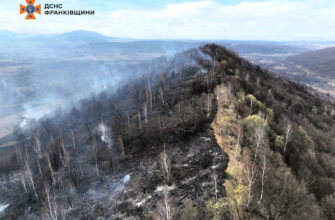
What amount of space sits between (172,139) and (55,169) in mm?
28477

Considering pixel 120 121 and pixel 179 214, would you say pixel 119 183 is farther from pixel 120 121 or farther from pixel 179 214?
pixel 120 121

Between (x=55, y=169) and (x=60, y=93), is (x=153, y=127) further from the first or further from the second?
(x=60, y=93)

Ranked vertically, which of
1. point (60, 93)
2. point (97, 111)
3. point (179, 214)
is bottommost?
point (60, 93)

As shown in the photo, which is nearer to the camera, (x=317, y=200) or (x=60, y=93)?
(x=317, y=200)

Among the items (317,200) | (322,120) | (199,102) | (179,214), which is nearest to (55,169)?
(179,214)

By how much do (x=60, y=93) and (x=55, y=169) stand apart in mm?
156947

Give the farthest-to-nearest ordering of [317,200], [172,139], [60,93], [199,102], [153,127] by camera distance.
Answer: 1. [60,93]
2. [199,102]
3. [153,127]
4. [172,139]
5. [317,200]

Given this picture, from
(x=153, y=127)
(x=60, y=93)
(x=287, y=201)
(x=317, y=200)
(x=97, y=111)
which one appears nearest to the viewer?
(x=287, y=201)

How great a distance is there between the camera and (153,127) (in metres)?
50.4

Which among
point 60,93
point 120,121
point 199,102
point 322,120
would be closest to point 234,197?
point 199,102

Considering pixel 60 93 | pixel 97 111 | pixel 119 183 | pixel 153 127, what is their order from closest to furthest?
pixel 119 183, pixel 153 127, pixel 97 111, pixel 60 93

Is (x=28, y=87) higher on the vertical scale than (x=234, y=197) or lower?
lower

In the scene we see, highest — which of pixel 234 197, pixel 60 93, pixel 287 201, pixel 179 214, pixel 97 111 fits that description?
pixel 287 201

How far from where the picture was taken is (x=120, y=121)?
206 ft
